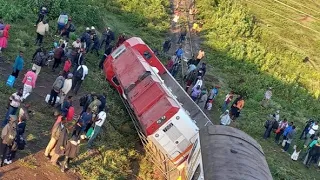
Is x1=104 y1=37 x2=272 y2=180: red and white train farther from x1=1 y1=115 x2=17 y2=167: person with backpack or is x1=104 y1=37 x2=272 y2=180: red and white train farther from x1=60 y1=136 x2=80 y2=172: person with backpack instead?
x1=1 y1=115 x2=17 y2=167: person with backpack

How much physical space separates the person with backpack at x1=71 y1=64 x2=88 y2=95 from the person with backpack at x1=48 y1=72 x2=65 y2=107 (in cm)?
169

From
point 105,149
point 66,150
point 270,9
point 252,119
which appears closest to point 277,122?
point 252,119

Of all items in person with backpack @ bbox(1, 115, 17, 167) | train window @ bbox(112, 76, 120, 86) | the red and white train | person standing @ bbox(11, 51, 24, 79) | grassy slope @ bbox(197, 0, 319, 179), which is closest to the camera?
person with backpack @ bbox(1, 115, 17, 167)

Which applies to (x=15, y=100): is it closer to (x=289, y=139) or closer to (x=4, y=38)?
(x=4, y=38)

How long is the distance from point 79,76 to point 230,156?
8121mm

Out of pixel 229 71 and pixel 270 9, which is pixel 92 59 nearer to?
pixel 229 71

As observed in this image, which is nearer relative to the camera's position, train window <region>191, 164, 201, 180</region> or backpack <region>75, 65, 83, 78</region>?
train window <region>191, 164, 201, 180</region>

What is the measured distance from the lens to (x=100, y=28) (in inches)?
1329

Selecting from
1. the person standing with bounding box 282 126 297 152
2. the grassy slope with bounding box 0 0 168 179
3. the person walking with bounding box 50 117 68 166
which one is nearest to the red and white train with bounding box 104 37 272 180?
the grassy slope with bounding box 0 0 168 179

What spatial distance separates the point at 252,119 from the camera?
28.8 metres

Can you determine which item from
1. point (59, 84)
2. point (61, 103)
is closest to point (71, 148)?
point (59, 84)

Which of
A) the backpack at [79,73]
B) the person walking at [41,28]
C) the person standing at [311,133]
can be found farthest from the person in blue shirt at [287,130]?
the person walking at [41,28]

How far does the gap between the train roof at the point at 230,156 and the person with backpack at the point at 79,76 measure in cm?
592

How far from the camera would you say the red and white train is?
1592 centimetres
